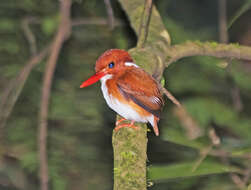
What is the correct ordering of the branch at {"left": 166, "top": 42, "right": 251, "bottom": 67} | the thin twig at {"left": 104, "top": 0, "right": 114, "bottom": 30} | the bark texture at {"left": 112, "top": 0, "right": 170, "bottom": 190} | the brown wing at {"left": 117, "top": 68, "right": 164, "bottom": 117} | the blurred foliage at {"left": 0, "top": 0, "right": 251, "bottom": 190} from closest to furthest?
the bark texture at {"left": 112, "top": 0, "right": 170, "bottom": 190}, the brown wing at {"left": 117, "top": 68, "right": 164, "bottom": 117}, the branch at {"left": 166, "top": 42, "right": 251, "bottom": 67}, the thin twig at {"left": 104, "top": 0, "right": 114, "bottom": 30}, the blurred foliage at {"left": 0, "top": 0, "right": 251, "bottom": 190}

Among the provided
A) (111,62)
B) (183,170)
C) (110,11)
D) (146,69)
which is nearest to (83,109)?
(110,11)

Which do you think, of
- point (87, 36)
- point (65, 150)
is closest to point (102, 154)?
point (65, 150)

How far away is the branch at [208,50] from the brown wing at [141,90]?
27 cm

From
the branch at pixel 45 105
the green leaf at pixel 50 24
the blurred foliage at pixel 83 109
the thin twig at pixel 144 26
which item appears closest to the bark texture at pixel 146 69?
the thin twig at pixel 144 26

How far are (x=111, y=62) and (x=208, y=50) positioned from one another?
557 mm

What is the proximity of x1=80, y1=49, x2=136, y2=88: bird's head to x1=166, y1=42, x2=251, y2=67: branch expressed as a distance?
0.88 feet

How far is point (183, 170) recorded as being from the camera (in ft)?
7.81

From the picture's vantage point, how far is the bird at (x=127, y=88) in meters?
2.43

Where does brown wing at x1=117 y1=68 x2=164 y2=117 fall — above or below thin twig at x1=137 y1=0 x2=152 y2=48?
below

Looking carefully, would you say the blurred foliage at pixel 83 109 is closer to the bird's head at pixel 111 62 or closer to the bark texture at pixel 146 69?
the bark texture at pixel 146 69

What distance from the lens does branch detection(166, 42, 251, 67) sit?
270 cm

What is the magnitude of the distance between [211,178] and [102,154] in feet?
2.64

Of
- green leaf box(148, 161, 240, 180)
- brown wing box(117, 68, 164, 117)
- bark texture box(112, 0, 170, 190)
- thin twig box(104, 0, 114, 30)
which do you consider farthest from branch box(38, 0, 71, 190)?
green leaf box(148, 161, 240, 180)

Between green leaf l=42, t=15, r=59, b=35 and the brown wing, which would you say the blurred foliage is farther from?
the brown wing
